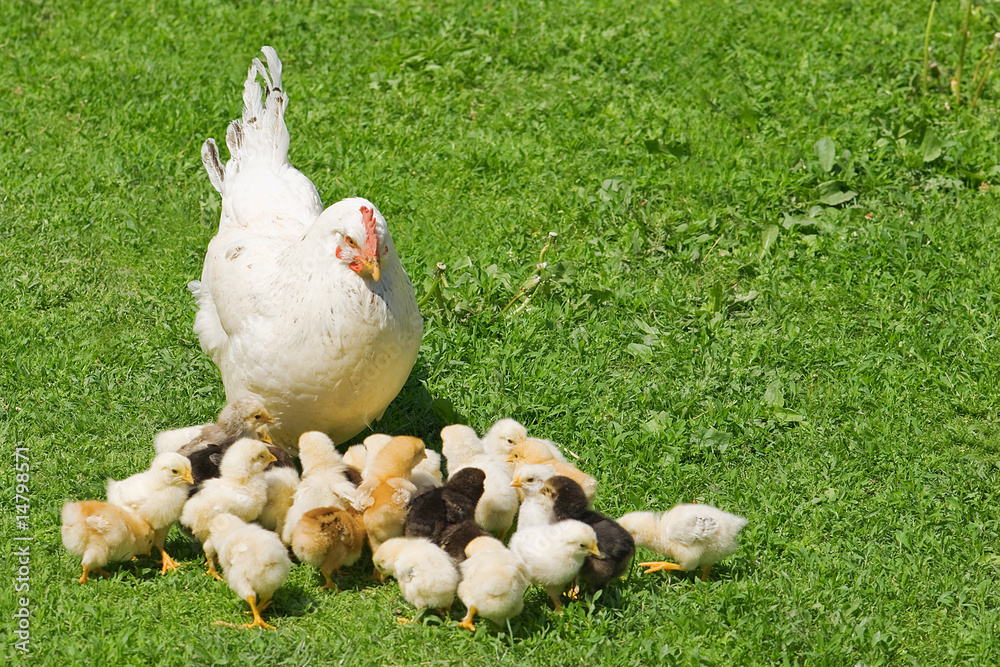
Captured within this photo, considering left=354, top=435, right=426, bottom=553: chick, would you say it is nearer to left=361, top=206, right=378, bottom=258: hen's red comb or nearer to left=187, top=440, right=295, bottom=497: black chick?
left=187, top=440, right=295, bottom=497: black chick

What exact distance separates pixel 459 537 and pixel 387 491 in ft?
1.51

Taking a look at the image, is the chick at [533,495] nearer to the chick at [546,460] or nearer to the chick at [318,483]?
the chick at [546,460]

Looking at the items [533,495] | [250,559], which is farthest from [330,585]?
[533,495]

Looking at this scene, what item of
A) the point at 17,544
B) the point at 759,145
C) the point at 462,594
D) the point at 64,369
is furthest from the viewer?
the point at 759,145

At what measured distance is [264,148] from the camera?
742 cm

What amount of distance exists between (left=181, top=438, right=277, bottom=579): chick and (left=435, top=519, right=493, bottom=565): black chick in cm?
98

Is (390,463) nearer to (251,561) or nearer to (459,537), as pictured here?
(459,537)

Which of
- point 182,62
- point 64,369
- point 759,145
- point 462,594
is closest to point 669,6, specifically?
point 759,145

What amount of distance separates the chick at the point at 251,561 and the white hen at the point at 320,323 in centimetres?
92

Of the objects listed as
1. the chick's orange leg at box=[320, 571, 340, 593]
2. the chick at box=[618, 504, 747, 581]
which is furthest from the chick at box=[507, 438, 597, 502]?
the chick's orange leg at box=[320, 571, 340, 593]

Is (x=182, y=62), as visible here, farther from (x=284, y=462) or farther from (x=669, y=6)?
(x=284, y=462)

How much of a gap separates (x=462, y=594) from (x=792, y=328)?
3.46m

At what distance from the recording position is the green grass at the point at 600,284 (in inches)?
198

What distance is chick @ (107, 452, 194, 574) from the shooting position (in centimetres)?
515
